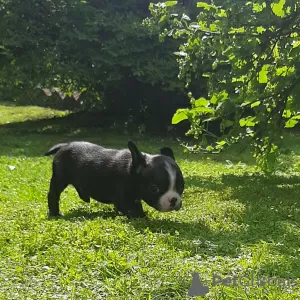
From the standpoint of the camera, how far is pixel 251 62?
834cm

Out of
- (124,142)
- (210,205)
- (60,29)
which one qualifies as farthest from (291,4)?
(60,29)

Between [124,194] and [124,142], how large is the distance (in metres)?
12.3

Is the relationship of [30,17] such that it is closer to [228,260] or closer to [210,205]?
[210,205]

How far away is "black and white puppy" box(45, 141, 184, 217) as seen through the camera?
6.34 m

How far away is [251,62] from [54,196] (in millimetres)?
3298

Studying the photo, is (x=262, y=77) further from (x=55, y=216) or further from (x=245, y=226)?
(x=55, y=216)

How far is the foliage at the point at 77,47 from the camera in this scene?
19.7 m

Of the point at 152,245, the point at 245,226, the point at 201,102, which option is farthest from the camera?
the point at 201,102

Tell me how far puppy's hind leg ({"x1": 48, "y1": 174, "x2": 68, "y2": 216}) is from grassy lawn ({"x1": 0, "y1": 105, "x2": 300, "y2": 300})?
0.39ft

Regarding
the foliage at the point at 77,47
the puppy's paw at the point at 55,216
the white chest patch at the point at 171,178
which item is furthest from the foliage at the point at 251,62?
the foliage at the point at 77,47

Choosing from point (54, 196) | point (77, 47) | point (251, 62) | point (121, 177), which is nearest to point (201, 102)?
point (251, 62)

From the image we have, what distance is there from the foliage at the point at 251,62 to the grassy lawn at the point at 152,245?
1.08 m

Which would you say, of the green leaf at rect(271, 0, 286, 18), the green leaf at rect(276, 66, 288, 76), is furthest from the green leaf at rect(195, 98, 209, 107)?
the green leaf at rect(271, 0, 286, 18)

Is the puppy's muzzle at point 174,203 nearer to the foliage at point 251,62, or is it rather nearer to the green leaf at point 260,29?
the foliage at point 251,62
